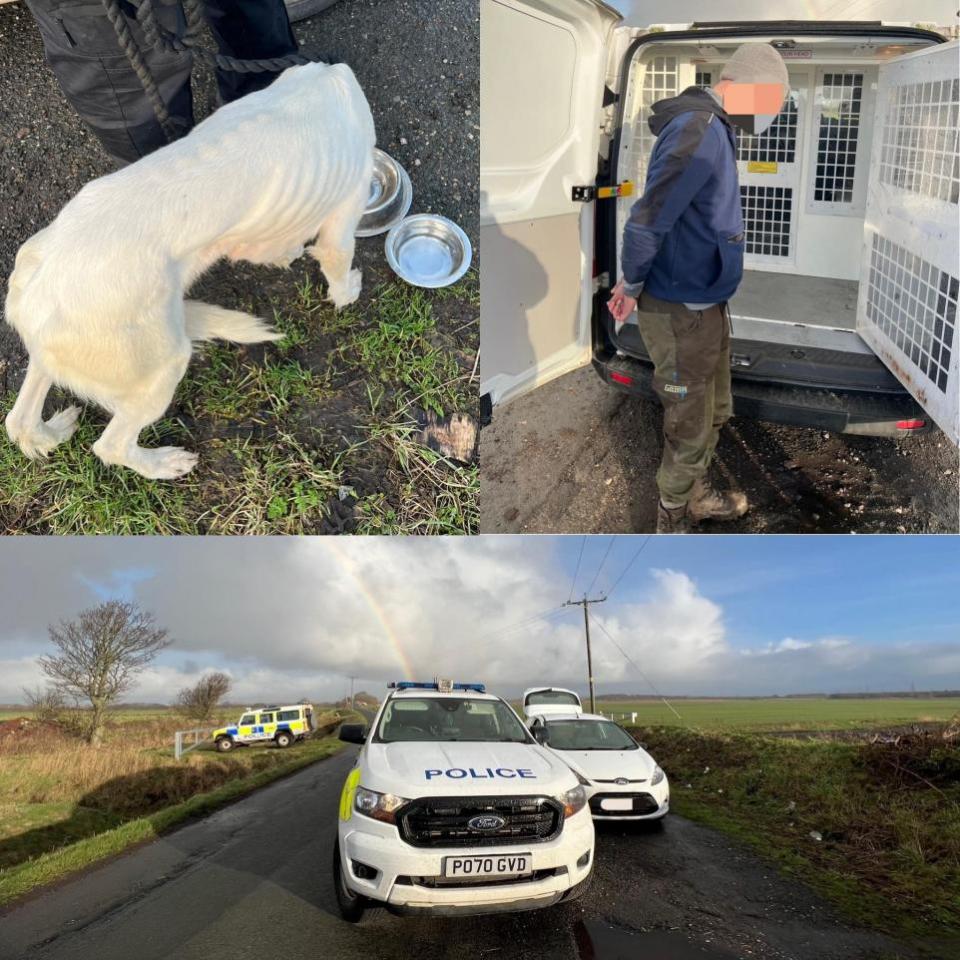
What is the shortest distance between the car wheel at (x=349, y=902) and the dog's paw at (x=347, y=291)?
5.58 feet

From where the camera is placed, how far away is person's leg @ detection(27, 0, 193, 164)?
2066 millimetres

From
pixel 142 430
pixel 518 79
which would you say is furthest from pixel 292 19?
pixel 142 430

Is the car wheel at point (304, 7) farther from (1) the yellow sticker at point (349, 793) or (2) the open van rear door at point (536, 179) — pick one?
(1) the yellow sticker at point (349, 793)

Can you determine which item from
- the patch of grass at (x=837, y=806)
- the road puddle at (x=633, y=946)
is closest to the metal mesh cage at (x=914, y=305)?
the patch of grass at (x=837, y=806)

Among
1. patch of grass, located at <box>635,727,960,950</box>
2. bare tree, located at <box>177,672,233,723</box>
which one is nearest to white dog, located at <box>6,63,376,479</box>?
bare tree, located at <box>177,672,233,723</box>

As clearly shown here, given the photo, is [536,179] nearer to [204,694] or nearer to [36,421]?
[36,421]

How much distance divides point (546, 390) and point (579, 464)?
0.94 ft

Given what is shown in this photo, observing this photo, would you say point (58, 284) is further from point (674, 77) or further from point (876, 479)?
point (876, 479)

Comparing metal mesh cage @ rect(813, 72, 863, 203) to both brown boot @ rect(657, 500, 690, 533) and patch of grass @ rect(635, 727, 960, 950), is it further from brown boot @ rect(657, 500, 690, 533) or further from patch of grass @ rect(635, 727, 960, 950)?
patch of grass @ rect(635, 727, 960, 950)

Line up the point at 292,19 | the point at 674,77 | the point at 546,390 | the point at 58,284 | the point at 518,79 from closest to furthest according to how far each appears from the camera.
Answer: the point at 58,284
the point at 518,79
the point at 674,77
the point at 546,390
the point at 292,19

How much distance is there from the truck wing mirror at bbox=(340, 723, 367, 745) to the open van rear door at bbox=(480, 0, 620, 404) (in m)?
1.12

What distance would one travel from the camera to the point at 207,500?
2.29 m

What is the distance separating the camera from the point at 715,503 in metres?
2.30

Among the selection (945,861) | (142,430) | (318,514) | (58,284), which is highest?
(58,284)
